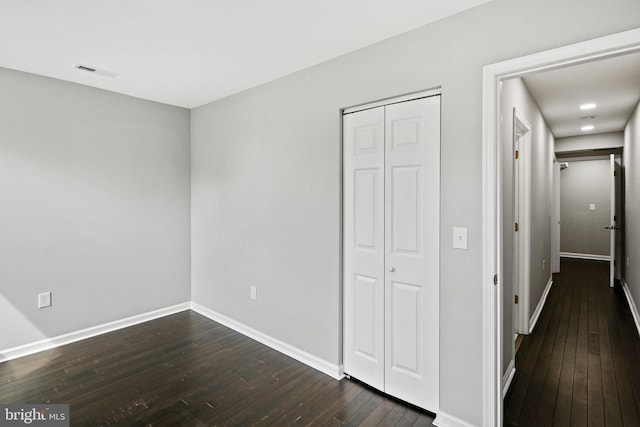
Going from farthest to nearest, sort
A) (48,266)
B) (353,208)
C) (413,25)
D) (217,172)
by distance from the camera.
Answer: (217,172) → (48,266) → (353,208) → (413,25)

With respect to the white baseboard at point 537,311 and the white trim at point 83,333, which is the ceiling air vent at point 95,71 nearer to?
the white trim at point 83,333

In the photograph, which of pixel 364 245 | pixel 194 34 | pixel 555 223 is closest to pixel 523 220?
pixel 364 245

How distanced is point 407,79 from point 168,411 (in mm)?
2660

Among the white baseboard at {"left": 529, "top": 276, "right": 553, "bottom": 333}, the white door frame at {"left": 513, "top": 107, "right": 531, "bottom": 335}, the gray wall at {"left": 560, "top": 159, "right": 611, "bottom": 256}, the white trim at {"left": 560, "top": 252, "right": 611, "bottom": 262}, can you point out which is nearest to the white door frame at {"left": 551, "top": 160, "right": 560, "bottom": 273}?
the white baseboard at {"left": 529, "top": 276, "right": 553, "bottom": 333}

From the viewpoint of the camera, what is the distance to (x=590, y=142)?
219 inches

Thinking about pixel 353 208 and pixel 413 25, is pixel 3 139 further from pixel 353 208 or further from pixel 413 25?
pixel 413 25

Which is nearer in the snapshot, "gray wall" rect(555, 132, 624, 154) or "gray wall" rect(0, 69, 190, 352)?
"gray wall" rect(0, 69, 190, 352)

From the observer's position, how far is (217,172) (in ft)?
12.4

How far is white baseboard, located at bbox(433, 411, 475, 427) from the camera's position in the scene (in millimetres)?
1992

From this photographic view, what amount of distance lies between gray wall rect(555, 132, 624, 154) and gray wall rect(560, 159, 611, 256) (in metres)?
2.48

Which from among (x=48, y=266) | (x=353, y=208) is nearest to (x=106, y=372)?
(x=48, y=266)

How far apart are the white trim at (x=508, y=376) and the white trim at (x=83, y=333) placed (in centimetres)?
344

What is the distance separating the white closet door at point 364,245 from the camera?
2.42m

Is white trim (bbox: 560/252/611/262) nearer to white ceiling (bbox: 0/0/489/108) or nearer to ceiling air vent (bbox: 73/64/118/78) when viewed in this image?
white ceiling (bbox: 0/0/489/108)
